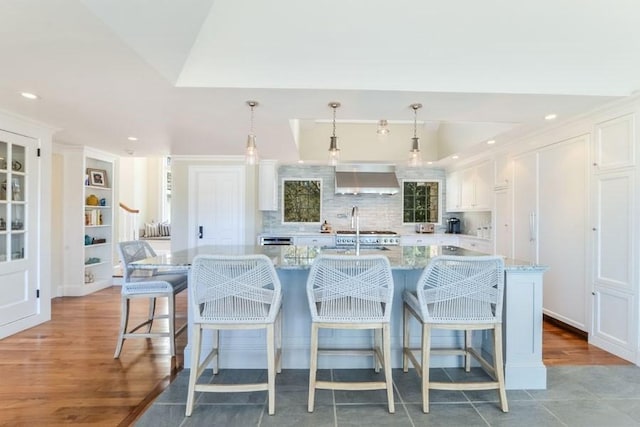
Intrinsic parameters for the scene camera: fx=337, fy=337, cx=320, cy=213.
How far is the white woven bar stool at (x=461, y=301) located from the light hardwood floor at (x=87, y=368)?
4.02ft

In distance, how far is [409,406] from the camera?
7.14 ft

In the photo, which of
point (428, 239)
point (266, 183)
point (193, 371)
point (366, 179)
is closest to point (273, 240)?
point (266, 183)

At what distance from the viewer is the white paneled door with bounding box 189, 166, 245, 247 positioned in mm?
5664

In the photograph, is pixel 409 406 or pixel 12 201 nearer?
pixel 409 406

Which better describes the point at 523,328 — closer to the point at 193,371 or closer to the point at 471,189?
the point at 193,371

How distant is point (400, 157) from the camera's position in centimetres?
607

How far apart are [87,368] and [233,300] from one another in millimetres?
1604

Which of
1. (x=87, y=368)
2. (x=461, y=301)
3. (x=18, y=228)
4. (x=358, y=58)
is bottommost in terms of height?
(x=87, y=368)

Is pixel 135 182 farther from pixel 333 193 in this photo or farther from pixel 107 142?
pixel 333 193

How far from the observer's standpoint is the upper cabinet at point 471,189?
5.14 meters

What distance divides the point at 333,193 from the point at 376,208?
0.91m

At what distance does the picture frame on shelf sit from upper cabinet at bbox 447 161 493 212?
614 cm

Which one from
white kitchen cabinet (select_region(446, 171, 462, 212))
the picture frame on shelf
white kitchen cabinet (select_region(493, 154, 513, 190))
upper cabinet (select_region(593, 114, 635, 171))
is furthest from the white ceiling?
white kitchen cabinet (select_region(446, 171, 462, 212))

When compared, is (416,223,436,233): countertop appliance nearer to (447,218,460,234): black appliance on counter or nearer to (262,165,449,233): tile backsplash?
(262,165,449,233): tile backsplash
